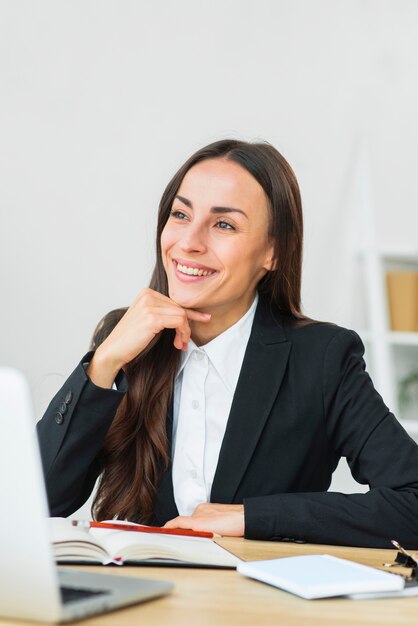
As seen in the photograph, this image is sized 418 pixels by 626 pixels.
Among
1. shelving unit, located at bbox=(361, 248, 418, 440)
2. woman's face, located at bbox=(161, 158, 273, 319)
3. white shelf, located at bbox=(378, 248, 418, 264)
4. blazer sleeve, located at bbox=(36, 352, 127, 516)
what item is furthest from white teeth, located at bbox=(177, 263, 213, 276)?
white shelf, located at bbox=(378, 248, 418, 264)

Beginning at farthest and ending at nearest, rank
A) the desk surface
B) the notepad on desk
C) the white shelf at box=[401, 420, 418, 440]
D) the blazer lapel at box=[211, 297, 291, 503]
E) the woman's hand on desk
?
1. the white shelf at box=[401, 420, 418, 440]
2. the blazer lapel at box=[211, 297, 291, 503]
3. the woman's hand on desk
4. the notepad on desk
5. the desk surface

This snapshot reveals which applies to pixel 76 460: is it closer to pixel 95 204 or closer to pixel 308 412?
pixel 308 412

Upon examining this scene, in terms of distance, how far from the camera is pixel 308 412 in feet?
6.66

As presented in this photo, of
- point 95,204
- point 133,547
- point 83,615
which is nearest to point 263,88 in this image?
point 95,204

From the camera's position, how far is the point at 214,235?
2094 millimetres

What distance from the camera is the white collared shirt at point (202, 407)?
2.00m

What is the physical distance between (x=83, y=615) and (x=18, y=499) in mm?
146

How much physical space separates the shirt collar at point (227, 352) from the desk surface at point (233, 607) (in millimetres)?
889

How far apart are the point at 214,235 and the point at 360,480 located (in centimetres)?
63

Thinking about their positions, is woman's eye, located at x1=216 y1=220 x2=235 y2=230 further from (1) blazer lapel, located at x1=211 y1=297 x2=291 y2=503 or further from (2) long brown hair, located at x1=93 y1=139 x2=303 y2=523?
(1) blazer lapel, located at x1=211 y1=297 x2=291 y2=503

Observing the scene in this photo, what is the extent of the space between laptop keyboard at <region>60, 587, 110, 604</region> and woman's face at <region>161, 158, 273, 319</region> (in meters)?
1.17

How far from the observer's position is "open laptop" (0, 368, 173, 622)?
81cm

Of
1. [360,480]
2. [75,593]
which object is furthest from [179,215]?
[75,593]

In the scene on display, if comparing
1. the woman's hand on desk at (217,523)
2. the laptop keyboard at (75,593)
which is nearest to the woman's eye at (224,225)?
the woman's hand on desk at (217,523)
